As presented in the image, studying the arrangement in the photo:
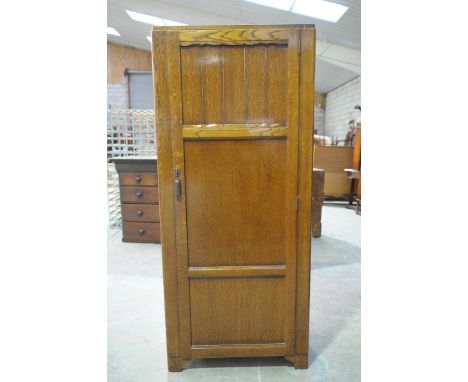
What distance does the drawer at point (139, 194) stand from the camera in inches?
147

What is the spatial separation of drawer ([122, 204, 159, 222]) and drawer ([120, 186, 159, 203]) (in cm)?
6

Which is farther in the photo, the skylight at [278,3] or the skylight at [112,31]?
the skylight at [112,31]

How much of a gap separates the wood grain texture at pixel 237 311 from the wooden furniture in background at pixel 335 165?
4707 mm

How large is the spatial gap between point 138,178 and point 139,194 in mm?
180

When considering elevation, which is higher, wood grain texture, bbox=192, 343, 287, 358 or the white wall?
the white wall

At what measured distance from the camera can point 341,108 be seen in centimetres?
808

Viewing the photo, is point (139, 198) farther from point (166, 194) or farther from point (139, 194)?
point (166, 194)

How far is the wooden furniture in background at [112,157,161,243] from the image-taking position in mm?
3693

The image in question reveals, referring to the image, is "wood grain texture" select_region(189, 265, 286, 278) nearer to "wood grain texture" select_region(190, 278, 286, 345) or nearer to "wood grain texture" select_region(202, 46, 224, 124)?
"wood grain texture" select_region(190, 278, 286, 345)

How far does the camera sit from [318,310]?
2.36 metres

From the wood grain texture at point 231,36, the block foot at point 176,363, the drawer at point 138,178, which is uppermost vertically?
the wood grain texture at point 231,36

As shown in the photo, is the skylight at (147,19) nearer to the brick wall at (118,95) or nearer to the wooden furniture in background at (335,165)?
the brick wall at (118,95)

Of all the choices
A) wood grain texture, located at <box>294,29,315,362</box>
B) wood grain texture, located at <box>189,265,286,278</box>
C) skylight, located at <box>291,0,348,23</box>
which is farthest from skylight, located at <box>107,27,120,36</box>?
wood grain texture, located at <box>189,265,286,278</box>

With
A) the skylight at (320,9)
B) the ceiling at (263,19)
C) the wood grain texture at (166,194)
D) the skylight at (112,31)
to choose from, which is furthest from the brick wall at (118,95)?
the wood grain texture at (166,194)
